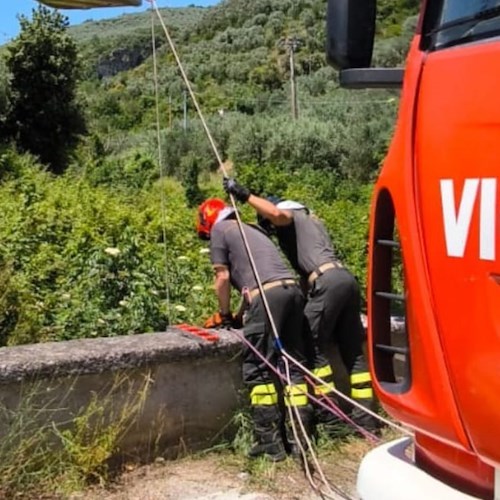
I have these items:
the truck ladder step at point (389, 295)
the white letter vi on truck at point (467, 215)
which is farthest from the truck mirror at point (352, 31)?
the truck ladder step at point (389, 295)

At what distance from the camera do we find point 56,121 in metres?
23.4

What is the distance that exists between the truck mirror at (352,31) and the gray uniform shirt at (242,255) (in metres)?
2.82

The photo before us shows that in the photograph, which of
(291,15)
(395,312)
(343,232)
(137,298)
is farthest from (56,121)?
(291,15)

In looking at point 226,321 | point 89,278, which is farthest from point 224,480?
point 89,278

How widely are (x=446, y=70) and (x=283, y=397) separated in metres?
3.33

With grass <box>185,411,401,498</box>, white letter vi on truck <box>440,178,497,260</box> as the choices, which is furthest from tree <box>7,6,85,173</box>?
white letter vi on truck <box>440,178,497,260</box>

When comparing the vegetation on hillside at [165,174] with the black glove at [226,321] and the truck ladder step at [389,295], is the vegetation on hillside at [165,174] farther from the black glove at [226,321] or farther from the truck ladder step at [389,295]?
the truck ladder step at [389,295]

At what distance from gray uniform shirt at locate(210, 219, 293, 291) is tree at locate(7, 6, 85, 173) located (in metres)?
18.1

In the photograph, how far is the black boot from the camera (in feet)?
16.3

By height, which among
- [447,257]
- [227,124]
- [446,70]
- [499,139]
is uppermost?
[446,70]

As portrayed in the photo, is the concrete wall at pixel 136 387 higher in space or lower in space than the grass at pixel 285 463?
higher

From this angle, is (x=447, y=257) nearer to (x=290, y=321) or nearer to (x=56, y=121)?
(x=290, y=321)

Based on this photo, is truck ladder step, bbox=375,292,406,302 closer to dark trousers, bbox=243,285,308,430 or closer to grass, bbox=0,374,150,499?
grass, bbox=0,374,150,499

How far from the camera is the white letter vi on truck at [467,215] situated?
6.22ft
